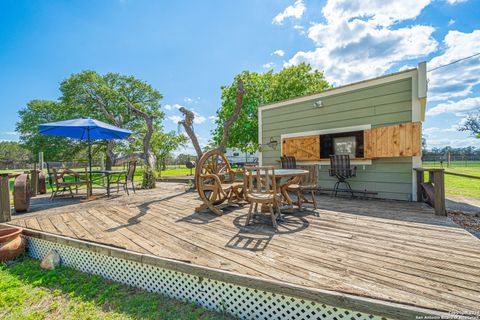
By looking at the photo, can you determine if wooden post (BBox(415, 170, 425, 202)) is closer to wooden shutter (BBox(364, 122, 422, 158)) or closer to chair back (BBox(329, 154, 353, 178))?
wooden shutter (BBox(364, 122, 422, 158))

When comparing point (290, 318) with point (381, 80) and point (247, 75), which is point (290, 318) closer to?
point (381, 80)

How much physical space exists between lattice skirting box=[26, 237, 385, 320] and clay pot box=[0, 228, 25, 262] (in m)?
0.67

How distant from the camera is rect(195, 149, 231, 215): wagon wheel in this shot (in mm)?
3672

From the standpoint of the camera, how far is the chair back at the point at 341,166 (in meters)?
5.08

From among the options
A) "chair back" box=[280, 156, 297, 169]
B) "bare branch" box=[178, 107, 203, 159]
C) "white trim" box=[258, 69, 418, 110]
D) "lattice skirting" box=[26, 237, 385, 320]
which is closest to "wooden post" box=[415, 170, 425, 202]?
"white trim" box=[258, 69, 418, 110]

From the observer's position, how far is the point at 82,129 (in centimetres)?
545

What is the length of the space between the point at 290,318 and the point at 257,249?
0.73 metres

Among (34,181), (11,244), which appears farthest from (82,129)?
(11,244)

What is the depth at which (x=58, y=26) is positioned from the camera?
29.5ft

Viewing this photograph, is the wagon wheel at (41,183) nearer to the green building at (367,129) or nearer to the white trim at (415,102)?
the green building at (367,129)

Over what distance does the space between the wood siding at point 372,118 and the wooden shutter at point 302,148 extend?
0.34 meters

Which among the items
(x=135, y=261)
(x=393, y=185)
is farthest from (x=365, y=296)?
(x=393, y=185)

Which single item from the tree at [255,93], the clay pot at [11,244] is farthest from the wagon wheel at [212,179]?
the tree at [255,93]

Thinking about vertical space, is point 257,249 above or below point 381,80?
below
